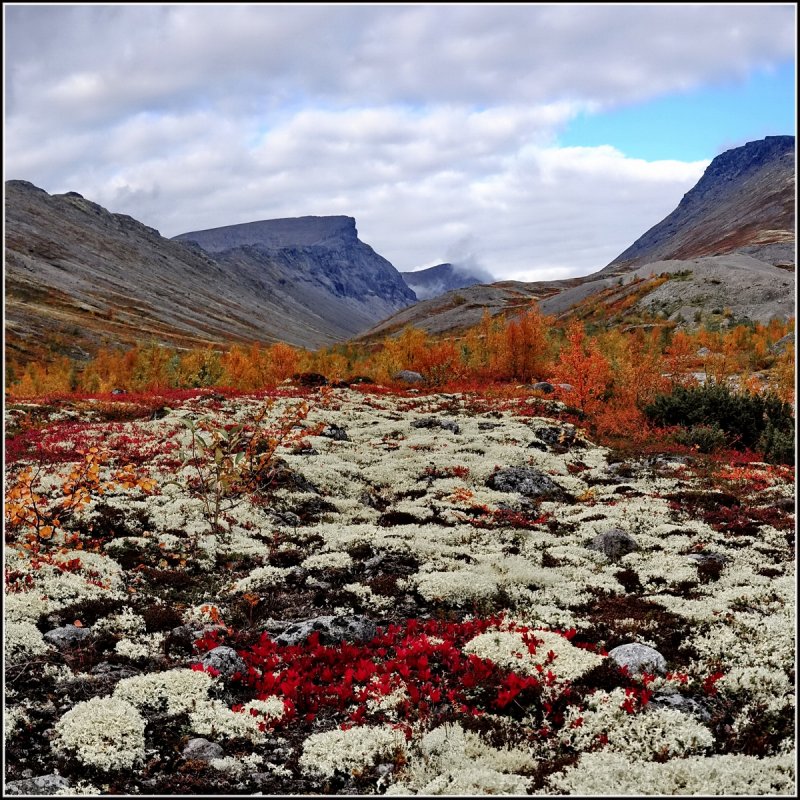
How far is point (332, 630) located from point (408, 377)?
44373 millimetres

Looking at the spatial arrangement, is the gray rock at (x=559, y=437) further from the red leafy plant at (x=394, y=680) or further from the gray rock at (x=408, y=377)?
the gray rock at (x=408, y=377)

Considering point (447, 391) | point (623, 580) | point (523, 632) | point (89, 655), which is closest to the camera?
point (89, 655)

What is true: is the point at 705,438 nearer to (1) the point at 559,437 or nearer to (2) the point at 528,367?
(1) the point at 559,437

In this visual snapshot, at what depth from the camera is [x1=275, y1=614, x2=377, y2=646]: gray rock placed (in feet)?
38.4

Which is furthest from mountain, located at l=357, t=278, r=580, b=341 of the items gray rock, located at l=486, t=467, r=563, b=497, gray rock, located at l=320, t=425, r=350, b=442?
gray rock, located at l=486, t=467, r=563, b=497

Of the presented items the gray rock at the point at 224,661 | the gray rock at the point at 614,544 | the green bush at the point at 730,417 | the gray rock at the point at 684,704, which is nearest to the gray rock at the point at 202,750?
the gray rock at the point at 224,661

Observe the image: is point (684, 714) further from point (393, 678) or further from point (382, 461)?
point (382, 461)

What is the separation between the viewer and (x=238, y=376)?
186 ft

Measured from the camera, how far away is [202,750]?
Result: 27.8 feet

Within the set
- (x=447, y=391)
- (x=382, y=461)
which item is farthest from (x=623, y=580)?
(x=447, y=391)

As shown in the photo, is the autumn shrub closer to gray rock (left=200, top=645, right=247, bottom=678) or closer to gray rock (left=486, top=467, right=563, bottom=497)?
gray rock (left=200, top=645, right=247, bottom=678)

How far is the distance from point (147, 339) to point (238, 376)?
11434 cm

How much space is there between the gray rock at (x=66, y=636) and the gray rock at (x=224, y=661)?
8.26ft

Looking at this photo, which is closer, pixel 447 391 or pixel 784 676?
pixel 784 676
